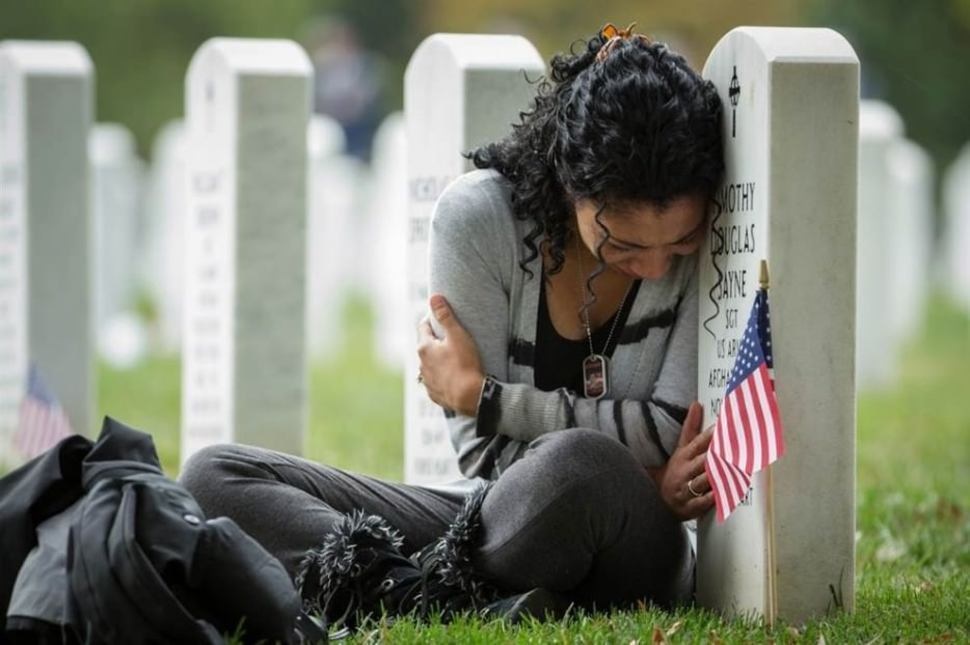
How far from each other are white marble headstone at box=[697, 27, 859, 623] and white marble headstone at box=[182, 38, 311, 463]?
3.46m

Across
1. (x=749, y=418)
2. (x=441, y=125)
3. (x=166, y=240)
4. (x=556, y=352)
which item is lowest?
(x=749, y=418)

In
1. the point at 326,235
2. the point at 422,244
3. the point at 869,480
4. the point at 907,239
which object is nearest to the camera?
the point at 422,244

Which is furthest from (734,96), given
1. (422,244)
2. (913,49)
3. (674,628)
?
(913,49)

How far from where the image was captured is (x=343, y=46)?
23.9m

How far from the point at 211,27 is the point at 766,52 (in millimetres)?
27393

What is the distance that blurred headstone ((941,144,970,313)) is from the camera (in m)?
17.5

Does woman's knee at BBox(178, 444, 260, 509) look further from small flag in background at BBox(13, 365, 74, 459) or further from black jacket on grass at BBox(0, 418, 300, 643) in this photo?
small flag in background at BBox(13, 365, 74, 459)

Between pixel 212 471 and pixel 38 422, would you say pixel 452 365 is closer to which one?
pixel 212 471

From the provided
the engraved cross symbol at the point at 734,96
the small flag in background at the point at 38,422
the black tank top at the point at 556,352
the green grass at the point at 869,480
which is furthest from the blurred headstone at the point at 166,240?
the engraved cross symbol at the point at 734,96

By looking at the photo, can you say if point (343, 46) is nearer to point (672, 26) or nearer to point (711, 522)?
point (672, 26)

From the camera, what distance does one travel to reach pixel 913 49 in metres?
22.0

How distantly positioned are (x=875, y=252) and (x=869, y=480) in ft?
14.5

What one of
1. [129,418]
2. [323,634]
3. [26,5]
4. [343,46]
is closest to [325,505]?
[323,634]

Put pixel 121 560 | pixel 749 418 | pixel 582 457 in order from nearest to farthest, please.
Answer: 1. pixel 121 560
2. pixel 749 418
3. pixel 582 457
